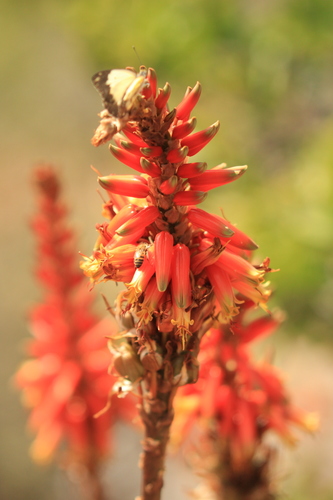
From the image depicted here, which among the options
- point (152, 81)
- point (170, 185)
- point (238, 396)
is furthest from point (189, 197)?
point (238, 396)

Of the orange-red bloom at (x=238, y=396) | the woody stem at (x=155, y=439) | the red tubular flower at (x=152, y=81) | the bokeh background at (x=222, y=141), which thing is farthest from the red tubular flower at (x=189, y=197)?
the bokeh background at (x=222, y=141)

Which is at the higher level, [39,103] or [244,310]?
[39,103]

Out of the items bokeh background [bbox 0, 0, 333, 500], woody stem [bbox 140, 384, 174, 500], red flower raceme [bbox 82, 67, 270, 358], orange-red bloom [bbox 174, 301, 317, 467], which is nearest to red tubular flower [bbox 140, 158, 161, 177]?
red flower raceme [bbox 82, 67, 270, 358]

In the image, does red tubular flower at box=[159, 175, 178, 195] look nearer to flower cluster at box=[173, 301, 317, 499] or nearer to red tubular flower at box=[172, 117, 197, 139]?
red tubular flower at box=[172, 117, 197, 139]

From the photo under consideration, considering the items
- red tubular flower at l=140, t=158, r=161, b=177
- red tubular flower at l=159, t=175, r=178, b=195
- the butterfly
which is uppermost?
the butterfly

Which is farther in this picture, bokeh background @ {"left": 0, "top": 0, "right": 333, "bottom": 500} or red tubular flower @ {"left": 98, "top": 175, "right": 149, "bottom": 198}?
bokeh background @ {"left": 0, "top": 0, "right": 333, "bottom": 500}

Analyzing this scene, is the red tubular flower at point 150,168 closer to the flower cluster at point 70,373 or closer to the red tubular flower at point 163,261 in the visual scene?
the red tubular flower at point 163,261

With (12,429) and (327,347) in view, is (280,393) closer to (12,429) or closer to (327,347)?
(327,347)

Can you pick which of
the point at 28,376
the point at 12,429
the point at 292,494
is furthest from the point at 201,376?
the point at 12,429
